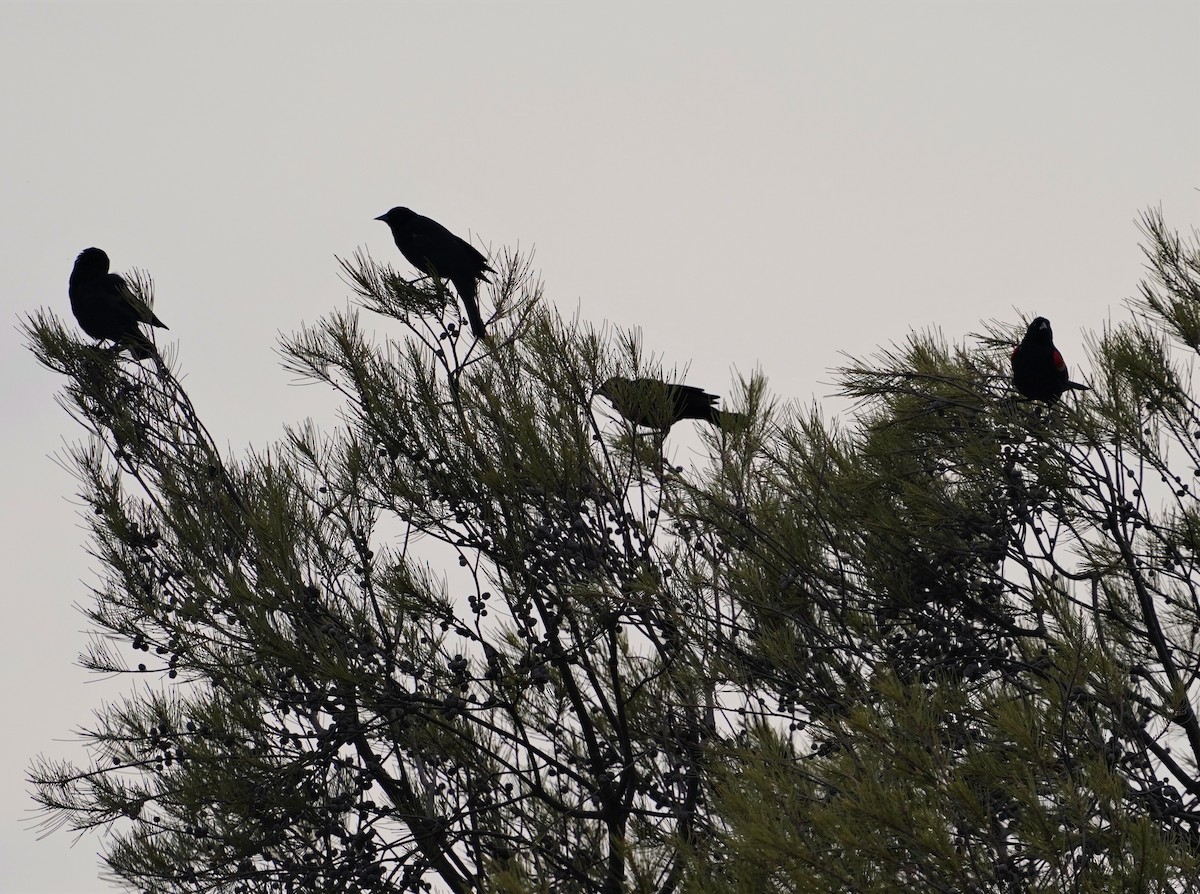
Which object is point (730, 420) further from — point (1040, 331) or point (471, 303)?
point (1040, 331)

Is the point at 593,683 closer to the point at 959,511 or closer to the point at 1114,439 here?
the point at 959,511

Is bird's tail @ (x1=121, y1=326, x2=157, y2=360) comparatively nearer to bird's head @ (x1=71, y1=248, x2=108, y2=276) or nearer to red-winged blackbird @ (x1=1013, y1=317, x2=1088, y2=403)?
bird's head @ (x1=71, y1=248, x2=108, y2=276)

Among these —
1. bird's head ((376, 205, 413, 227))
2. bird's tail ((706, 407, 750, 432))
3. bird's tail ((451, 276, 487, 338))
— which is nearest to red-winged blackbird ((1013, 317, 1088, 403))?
bird's tail ((706, 407, 750, 432))

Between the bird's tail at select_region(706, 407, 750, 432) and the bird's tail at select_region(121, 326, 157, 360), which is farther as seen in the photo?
the bird's tail at select_region(121, 326, 157, 360)

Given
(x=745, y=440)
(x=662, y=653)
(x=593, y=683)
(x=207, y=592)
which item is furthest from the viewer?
(x=745, y=440)

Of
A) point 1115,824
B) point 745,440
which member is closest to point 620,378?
point 745,440

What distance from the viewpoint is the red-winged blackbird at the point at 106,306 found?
395 centimetres

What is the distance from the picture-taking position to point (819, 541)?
11.7 feet

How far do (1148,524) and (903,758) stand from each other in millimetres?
1733

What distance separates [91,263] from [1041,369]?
3770 mm

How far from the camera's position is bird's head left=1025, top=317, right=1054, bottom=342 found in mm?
3756

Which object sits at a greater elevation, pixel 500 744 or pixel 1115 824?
pixel 500 744

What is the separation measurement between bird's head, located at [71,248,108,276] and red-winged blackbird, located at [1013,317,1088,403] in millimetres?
3594

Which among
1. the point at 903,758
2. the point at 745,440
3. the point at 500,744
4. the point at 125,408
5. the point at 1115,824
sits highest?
the point at 125,408
